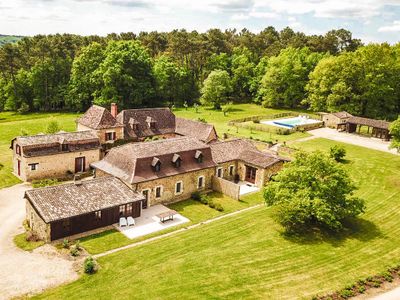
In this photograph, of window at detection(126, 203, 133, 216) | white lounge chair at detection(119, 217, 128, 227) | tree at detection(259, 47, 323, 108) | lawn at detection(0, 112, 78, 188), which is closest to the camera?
white lounge chair at detection(119, 217, 128, 227)

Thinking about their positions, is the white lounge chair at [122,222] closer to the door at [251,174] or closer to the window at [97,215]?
the window at [97,215]

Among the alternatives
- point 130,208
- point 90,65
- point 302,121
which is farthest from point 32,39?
point 130,208

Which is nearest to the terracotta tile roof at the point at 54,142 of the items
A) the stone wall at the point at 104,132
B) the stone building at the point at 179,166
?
Result: the stone wall at the point at 104,132

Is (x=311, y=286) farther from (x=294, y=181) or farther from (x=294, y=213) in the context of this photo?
(x=294, y=181)

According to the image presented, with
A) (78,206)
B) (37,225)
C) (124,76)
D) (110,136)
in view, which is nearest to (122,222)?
(78,206)

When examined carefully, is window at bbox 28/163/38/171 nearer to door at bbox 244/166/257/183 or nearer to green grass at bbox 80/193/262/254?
green grass at bbox 80/193/262/254

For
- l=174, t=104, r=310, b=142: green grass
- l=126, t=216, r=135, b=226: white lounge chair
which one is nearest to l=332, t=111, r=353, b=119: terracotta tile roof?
l=174, t=104, r=310, b=142: green grass
